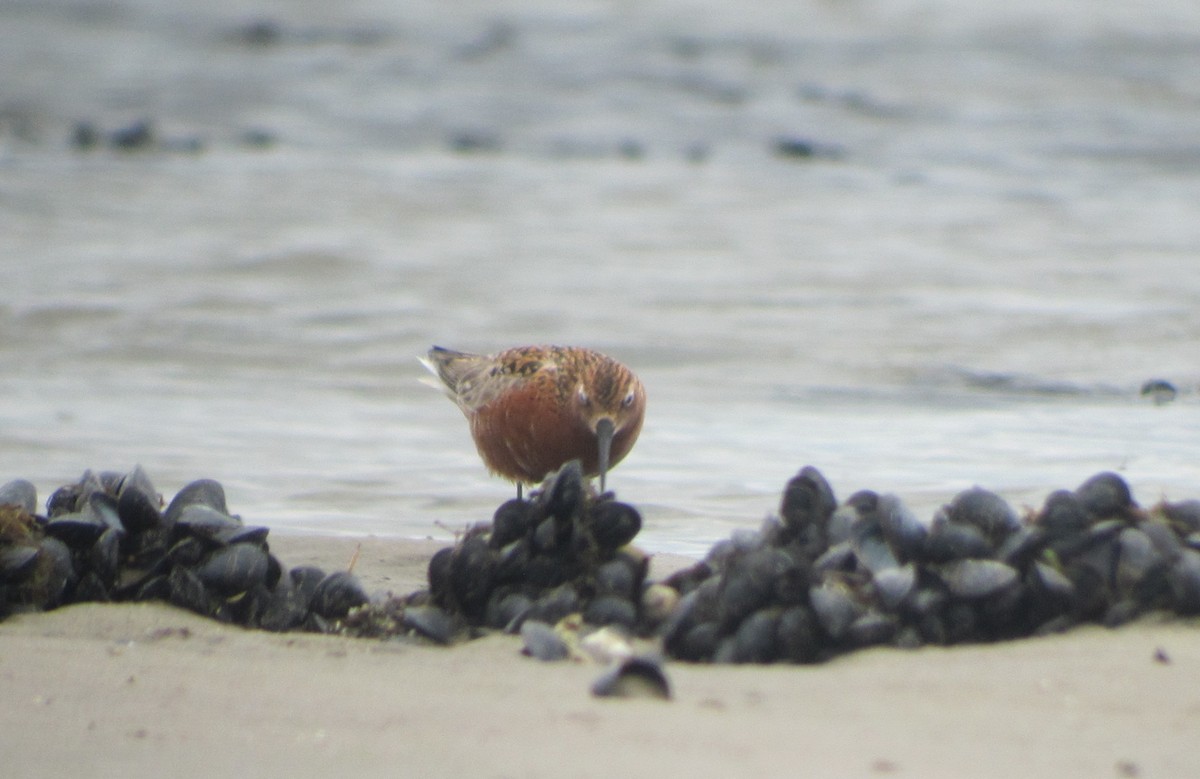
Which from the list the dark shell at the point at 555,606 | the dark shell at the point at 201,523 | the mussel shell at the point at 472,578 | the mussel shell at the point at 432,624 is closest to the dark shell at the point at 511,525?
the mussel shell at the point at 472,578

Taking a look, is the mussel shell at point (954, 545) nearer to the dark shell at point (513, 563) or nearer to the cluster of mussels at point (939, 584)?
the cluster of mussels at point (939, 584)

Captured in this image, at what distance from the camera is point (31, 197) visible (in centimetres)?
1758

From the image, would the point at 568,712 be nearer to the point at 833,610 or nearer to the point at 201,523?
the point at 833,610

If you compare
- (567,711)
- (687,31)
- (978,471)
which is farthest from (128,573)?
(687,31)

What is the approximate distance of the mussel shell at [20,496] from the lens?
5.00m

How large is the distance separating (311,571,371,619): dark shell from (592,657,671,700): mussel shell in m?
→ 1.29

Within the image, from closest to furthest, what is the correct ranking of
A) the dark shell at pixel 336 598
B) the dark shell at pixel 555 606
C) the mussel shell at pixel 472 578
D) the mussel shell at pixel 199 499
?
the dark shell at pixel 555 606, the mussel shell at pixel 472 578, the dark shell at pixel 336 598, the mussel shell at pixel 199 499

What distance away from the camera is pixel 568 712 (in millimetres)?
3660

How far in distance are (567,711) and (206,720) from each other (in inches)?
33.1

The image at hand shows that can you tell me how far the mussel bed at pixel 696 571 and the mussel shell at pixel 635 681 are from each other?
1.72ft

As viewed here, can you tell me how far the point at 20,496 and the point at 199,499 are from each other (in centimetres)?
53

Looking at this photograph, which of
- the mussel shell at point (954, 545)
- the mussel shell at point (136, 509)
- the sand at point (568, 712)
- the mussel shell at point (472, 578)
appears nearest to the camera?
the sand at point (568, 712)

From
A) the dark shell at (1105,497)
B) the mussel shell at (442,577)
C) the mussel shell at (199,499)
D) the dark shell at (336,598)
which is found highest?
the dark shell at (1105,497)

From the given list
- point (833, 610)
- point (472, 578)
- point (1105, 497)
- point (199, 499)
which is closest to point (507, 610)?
point (472, 578)
